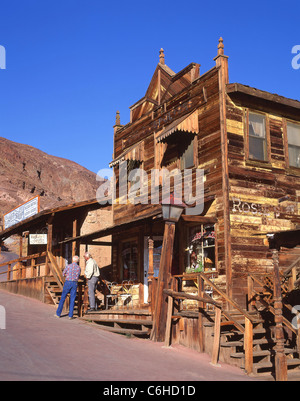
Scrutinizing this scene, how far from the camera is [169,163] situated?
1520 centimetres

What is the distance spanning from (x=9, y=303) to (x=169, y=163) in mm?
7189

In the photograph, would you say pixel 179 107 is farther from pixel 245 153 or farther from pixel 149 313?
pixel 149 313

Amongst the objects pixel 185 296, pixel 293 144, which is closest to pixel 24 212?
pixel 293 144

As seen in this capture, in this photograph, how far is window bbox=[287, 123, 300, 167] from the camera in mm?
14047

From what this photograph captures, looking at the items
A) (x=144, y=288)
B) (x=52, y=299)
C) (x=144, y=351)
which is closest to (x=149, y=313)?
(x=144, y=351)

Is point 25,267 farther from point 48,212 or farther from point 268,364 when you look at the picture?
point 268,364

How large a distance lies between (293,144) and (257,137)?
158 centimetres

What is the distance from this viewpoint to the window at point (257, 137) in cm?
1316

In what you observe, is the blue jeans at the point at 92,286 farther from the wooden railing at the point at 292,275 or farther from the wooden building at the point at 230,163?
the wooden railing at the point at 292,275

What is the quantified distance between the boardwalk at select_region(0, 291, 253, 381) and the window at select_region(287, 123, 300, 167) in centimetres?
717

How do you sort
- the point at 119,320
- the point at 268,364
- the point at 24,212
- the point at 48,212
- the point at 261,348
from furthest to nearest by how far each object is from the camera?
the point at 24,212, the point at 48,212, the point at 119,320, the point at 261,348, the point at 268,364

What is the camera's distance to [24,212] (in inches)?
861

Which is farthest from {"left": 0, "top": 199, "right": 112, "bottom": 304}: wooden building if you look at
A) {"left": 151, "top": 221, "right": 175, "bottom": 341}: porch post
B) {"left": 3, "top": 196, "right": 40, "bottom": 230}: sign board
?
{"left": 151, "top": 221, "right": 175, "bottom": 341}: porch post

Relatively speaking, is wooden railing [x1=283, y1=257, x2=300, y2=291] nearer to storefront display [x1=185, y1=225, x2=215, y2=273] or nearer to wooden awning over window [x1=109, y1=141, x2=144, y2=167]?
storefront display [x1=185, y1=225, x2=215, y2=273]
